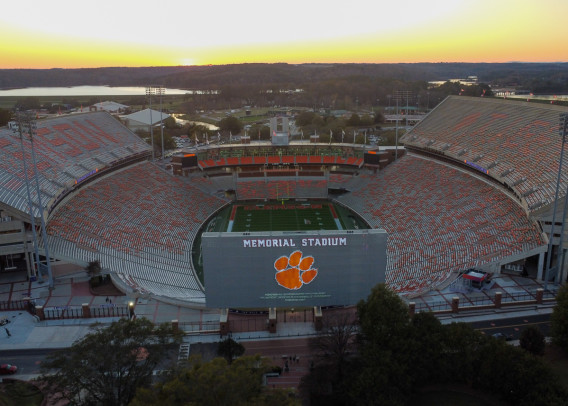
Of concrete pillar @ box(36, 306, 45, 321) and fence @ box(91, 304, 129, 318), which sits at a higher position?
concrete pillar @ box(36, 306, 45, 321)

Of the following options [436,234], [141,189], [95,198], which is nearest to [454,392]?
[436,234]

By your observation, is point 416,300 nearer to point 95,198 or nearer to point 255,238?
point 255,238

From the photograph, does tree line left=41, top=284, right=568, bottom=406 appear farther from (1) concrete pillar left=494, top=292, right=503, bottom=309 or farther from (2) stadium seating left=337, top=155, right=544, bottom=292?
(2) stadium seating left=337, top=155, right=544, bottom=292

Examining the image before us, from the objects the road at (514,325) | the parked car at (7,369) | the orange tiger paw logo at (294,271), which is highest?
the orange tiger paw logo at (294,271)

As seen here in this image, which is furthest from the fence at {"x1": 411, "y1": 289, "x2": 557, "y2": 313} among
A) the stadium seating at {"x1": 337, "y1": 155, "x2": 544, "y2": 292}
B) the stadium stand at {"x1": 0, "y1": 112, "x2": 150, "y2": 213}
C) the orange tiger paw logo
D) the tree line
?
the stadium stand at {"x1": 0, "y1": 112, "x2": 150, "y2": 213}

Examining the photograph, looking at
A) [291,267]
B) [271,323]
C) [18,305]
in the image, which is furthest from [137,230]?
[291,267]

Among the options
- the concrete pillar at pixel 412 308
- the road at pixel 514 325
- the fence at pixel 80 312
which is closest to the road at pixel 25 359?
the fence at pixel 80 312

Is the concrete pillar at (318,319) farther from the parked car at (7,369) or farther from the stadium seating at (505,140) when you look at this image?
the stadium seating at (505,140)
